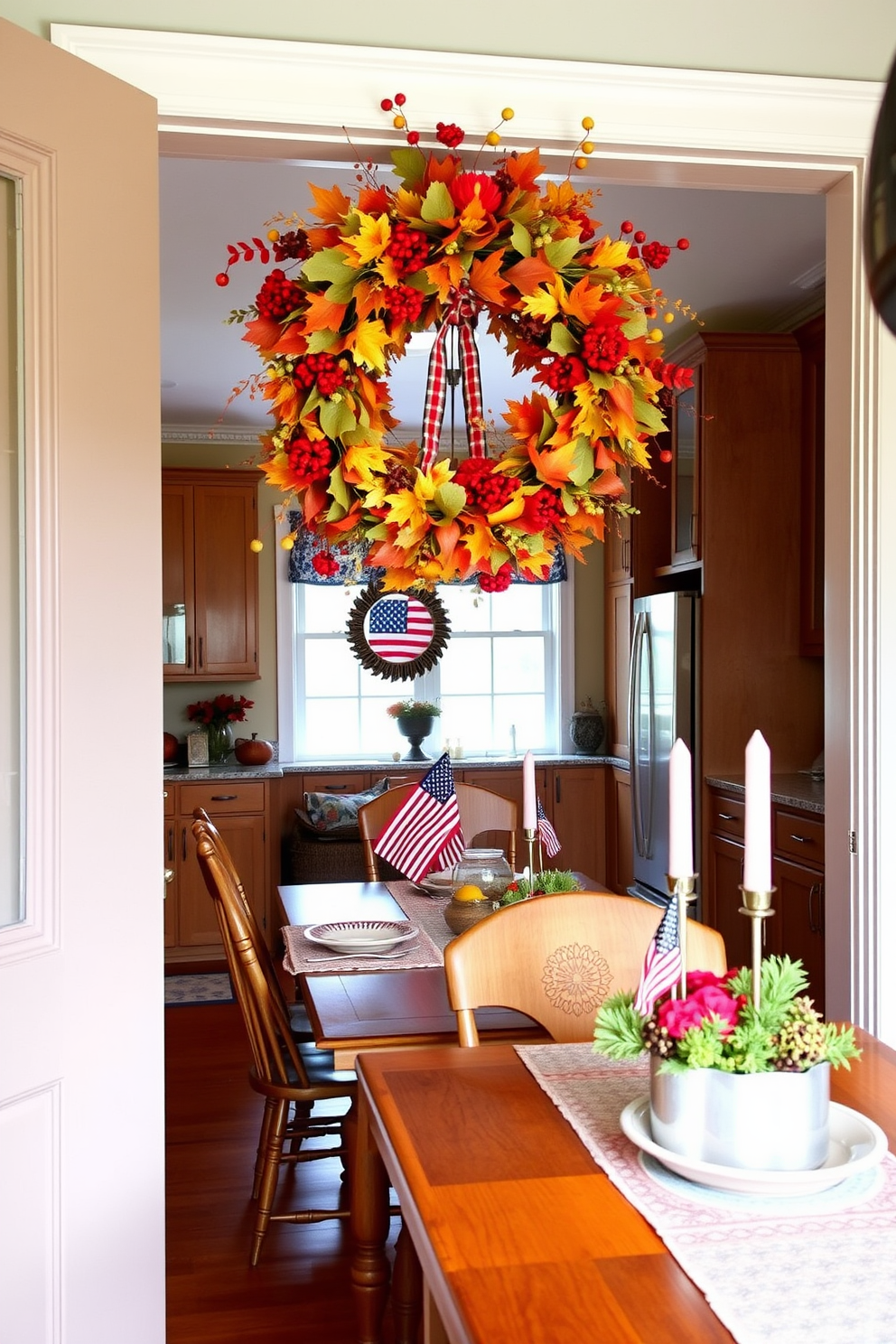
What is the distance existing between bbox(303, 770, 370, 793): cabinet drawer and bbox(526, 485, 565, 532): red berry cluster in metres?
4.32

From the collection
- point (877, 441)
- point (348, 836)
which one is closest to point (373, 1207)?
point (877, 441)

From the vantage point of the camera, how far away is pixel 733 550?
4695mm

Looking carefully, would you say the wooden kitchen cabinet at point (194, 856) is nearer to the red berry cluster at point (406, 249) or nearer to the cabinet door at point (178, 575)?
the cabinet door at point (178, 575)

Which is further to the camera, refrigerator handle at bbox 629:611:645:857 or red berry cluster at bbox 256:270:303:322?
refrigerator handle at bbox 629:611:645:857

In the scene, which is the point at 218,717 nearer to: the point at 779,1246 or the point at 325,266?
the point at 325,266

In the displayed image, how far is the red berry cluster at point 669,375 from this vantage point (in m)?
1.89

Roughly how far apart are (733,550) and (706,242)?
1221mm

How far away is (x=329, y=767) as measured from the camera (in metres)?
6.13

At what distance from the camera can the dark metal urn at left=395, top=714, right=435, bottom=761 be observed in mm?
6457

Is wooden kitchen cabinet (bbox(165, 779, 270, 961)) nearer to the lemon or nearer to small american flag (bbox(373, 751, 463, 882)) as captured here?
small american flag (bbox(373, 751, 463, 882))

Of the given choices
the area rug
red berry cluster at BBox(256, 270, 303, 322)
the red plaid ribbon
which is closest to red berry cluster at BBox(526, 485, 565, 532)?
the red plaid ribbon

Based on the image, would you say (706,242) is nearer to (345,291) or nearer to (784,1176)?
(345,291)

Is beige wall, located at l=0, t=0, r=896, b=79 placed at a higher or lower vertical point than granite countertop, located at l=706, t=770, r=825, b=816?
higher

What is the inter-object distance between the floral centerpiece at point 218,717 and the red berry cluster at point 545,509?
4.57m
